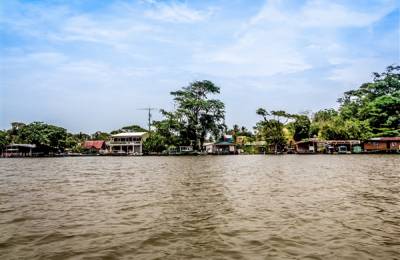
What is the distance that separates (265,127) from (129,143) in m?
31.4

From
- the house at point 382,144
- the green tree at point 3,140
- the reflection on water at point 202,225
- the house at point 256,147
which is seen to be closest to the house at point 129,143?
the green tree at point 3,140

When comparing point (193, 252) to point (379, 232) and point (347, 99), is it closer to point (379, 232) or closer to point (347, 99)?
point (379, 232)

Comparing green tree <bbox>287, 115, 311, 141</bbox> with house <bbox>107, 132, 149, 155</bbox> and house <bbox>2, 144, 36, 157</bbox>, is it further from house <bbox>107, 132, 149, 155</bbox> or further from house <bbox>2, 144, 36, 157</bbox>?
house <bbox>2, 144, 36, 157</bbox>

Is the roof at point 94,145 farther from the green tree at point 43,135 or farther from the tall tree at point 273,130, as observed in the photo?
the tall tree at point 273,130

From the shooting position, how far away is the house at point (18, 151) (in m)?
76.9

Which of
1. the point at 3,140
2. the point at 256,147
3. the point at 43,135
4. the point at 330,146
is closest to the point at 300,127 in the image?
the point at 330,146

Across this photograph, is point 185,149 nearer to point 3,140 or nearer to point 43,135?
point 43,135

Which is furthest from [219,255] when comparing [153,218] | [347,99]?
[347,99]

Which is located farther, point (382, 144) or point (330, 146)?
point (330, 146)

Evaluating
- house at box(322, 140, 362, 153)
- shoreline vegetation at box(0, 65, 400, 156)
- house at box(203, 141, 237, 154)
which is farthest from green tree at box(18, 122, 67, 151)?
house at box(322, 140, 362, 153)

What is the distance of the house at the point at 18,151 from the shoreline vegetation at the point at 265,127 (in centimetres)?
120

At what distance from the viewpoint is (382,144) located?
6519 centimetres

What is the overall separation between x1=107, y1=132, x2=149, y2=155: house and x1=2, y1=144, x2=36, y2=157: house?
57.0 ft

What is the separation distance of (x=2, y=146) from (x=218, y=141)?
4879cm
